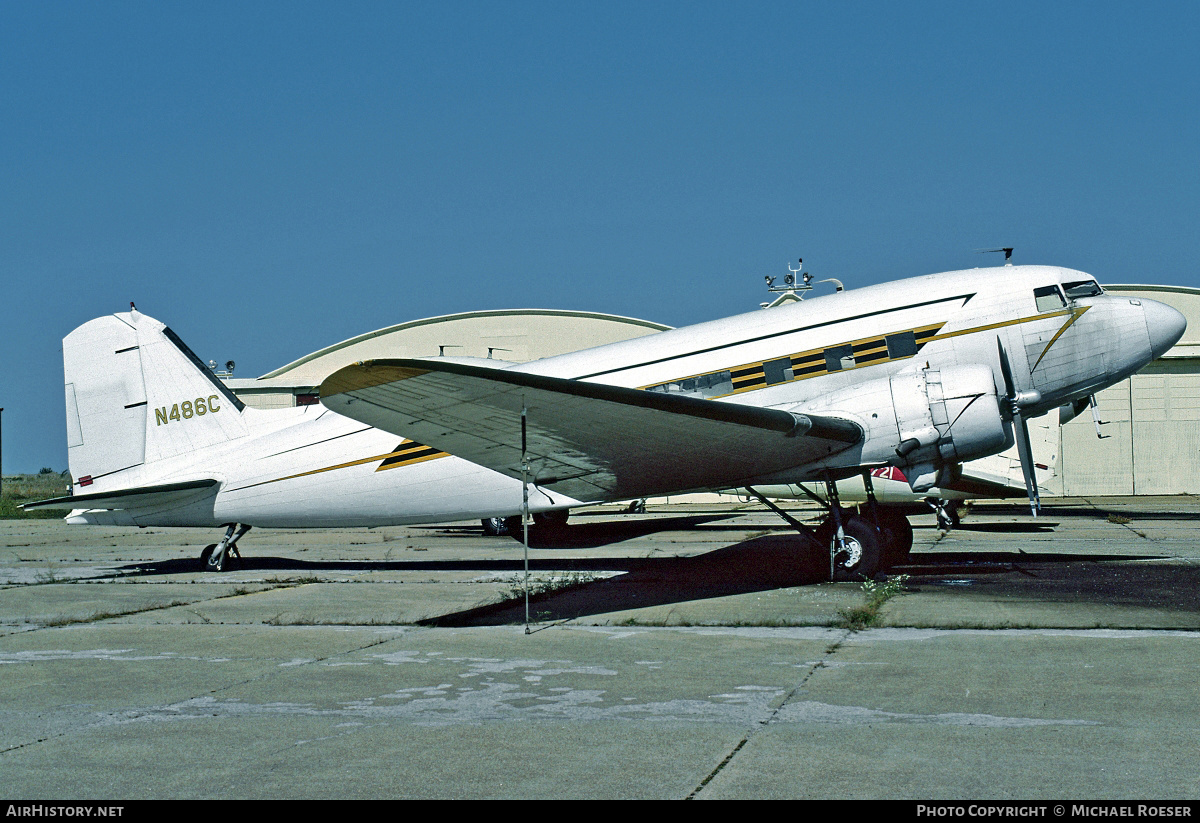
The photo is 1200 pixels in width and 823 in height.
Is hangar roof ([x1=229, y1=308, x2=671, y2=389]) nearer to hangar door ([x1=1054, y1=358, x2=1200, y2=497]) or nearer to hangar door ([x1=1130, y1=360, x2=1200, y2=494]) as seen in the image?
hangar door ([x1=1054, y1=358, x2=1200, y2=497])

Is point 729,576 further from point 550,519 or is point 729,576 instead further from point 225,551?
point 225,551

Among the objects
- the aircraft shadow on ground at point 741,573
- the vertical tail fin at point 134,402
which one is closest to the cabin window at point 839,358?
the aircraft shadow on ground at point 741,573

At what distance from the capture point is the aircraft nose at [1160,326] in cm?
1492

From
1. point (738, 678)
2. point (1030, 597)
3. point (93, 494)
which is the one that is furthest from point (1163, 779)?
point (93, 494)

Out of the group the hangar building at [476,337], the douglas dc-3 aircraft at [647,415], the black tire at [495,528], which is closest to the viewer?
the douglas dc-3 aircraft at [647,415]

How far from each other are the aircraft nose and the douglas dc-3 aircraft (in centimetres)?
4

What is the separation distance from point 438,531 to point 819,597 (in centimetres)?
1957

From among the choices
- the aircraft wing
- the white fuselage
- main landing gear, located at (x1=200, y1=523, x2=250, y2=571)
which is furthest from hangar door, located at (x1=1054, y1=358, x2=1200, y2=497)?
main landing gear, located at (x1=200, y1=523, x2=250, y2=571)

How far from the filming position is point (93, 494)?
18.0 metres

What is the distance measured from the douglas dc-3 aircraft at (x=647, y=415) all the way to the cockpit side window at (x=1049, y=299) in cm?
3

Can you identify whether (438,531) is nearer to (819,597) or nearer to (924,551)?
(924,551)

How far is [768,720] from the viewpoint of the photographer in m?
6.44

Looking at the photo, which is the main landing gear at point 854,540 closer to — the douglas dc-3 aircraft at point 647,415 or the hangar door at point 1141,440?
the douglas dc-3 aircraft at point 647,415

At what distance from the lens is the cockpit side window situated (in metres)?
14.8
